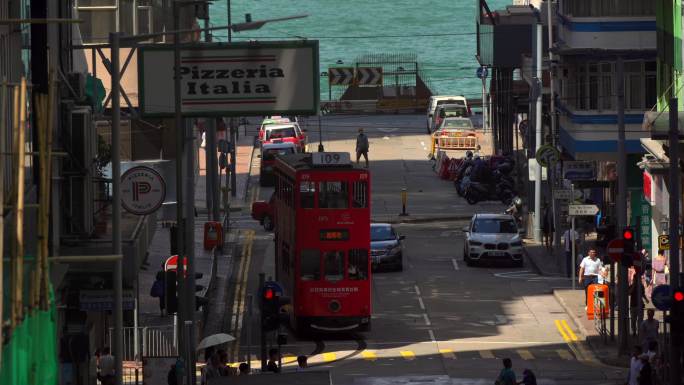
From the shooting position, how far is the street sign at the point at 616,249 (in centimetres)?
3728

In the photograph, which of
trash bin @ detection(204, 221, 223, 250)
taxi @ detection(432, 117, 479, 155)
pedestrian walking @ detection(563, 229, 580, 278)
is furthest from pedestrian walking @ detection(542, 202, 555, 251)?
taxi @ detection(432, 117, 479, 155)

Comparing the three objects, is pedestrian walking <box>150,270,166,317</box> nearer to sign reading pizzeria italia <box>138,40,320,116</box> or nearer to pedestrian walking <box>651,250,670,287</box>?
Answer: sign reading pizzeria italia <box>138,40,320,116</box>

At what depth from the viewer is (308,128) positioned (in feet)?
317

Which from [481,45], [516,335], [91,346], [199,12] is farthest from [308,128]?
[91,346]

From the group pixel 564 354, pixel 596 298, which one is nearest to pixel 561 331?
pixel 596 298

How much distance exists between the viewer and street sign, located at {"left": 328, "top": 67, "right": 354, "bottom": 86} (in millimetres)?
98938

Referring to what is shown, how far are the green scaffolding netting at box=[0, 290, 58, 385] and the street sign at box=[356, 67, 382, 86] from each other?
80.2m

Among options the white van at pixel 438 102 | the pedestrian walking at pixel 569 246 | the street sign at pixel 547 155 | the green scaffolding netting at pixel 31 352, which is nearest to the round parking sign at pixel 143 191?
the pedestrian walking at pixel 569 246

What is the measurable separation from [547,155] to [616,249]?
17824 mm

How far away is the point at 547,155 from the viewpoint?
5512cm

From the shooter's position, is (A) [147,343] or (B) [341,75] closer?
(A) [147,343]

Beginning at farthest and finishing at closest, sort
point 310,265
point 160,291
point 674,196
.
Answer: point 160,291 → point 310,265 → point 674,196

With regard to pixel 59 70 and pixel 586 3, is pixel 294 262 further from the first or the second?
pixel 586 3

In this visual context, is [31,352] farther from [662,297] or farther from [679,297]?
[662,297]
